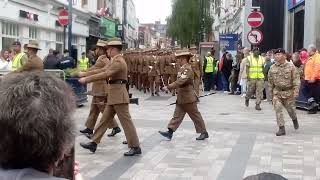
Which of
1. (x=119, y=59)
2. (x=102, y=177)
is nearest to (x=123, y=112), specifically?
(x=119, y=59)

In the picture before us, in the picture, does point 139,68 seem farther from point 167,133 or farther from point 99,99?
point 167,133

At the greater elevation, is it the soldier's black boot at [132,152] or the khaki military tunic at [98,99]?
the khaki military tunic at [98,99]

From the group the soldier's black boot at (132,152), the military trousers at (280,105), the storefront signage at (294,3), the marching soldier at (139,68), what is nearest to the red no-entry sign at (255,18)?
the storefront signage at (294,3)

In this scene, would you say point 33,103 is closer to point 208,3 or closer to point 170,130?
point 170,130

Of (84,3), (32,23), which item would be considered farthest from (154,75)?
(84,3)

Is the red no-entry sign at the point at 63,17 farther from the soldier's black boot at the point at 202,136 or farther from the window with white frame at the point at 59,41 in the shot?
the soldier's black boot at the point at 202,136

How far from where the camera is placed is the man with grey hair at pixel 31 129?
2.01m

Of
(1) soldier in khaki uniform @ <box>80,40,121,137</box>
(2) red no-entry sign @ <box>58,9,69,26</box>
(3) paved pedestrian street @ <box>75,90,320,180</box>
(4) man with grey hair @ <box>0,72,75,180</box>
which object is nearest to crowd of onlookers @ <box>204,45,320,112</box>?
(3) paved pedestrian street @ <box>75,90,320,180</box>

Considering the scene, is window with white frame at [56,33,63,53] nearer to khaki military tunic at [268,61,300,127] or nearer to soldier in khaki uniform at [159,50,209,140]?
khaki military tunic at [268,61,300,127]

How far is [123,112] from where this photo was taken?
8758mm

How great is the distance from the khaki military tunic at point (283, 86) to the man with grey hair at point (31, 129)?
30.9 ft

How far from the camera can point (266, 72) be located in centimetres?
1870

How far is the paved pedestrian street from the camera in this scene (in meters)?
7.66

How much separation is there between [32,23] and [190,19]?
75.0 ft
